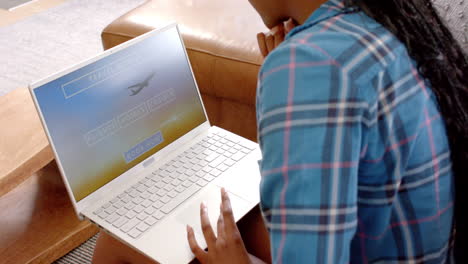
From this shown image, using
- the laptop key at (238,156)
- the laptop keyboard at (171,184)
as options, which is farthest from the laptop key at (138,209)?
the laptop key at (238,156)

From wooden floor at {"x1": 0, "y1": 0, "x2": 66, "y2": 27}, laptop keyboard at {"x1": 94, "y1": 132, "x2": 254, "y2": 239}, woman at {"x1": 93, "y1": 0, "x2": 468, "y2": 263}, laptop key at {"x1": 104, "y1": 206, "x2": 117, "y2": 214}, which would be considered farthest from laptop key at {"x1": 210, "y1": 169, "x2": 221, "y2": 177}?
wooden floor at {"x1": 0, "y1": 0, "x2": 66, "y2": 27}

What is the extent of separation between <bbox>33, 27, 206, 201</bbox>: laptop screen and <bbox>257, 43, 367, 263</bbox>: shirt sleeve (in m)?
0.53

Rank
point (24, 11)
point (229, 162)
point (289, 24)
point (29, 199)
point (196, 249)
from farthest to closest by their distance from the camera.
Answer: point (24, 11) → point (29, 199) → point (229, 162) → point (196, 249) → point (289, 24)

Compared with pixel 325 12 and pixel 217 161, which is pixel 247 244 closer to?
pixel 217 161

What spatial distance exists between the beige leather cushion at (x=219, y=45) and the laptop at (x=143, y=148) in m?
0.41

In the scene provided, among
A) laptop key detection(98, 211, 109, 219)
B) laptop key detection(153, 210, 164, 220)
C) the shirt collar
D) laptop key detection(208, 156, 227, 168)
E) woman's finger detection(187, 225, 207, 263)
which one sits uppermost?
the shirt collar

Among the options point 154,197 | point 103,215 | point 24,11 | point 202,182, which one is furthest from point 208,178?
point 24,11

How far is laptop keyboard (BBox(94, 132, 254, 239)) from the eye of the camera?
100cm

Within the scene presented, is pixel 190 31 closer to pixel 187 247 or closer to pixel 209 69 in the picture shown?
pixel 209 69

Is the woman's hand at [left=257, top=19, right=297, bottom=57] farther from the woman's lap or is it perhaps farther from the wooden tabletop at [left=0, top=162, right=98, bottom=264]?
the wooden tabletop at [left=0, top=162, right=98, bottom=264]

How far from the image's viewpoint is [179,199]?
104 cm

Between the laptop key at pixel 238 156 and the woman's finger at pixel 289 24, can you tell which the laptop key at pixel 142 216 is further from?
the woman's finger at pixel 289 24

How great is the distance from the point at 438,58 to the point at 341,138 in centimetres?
19

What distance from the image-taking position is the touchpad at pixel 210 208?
38.9 inches
